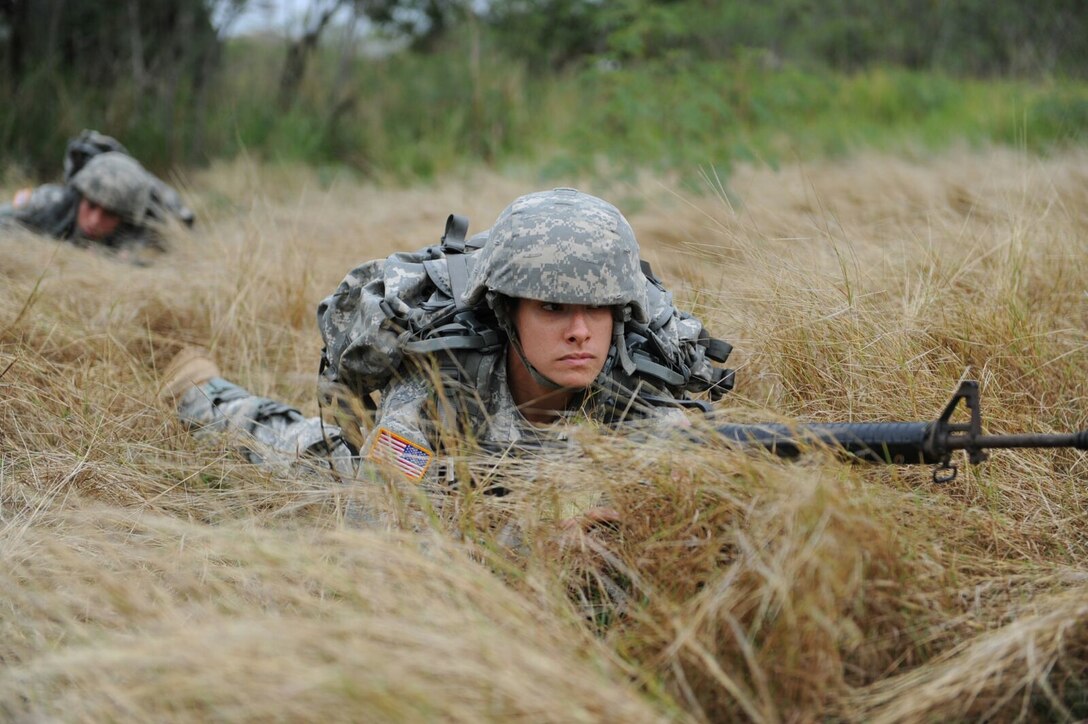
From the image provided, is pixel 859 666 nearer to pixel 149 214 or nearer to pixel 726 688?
pixel 726 688

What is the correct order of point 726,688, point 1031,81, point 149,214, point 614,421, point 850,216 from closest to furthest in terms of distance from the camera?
point 726,688 < point 614,421 < point 850,216 < point 149,214 < point 1031,81

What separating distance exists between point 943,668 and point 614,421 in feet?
3.79

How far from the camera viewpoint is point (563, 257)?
8.92ft

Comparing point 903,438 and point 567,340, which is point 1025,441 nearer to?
point 903,438

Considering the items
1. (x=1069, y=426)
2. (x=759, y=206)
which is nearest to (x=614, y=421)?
(x=1069, y=426)

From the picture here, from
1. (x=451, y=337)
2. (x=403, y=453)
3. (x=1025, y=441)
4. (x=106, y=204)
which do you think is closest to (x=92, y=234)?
(x=106, y=204)

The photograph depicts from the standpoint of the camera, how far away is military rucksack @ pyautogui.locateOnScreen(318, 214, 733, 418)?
2.93 meters

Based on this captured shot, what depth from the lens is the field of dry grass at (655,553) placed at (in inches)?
72.4

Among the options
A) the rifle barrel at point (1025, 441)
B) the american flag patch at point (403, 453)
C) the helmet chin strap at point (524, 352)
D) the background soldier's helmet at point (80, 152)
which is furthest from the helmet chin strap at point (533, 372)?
the background soldier's helmet at point (80, 152)

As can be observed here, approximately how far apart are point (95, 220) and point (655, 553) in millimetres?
4929

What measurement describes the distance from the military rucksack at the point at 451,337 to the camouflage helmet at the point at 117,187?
3.54 metres

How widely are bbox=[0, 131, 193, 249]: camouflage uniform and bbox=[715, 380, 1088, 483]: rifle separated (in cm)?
469

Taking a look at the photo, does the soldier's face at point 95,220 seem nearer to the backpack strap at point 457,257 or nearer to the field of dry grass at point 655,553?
the field of dry grass at point 655,553

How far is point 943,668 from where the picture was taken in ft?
6.73
